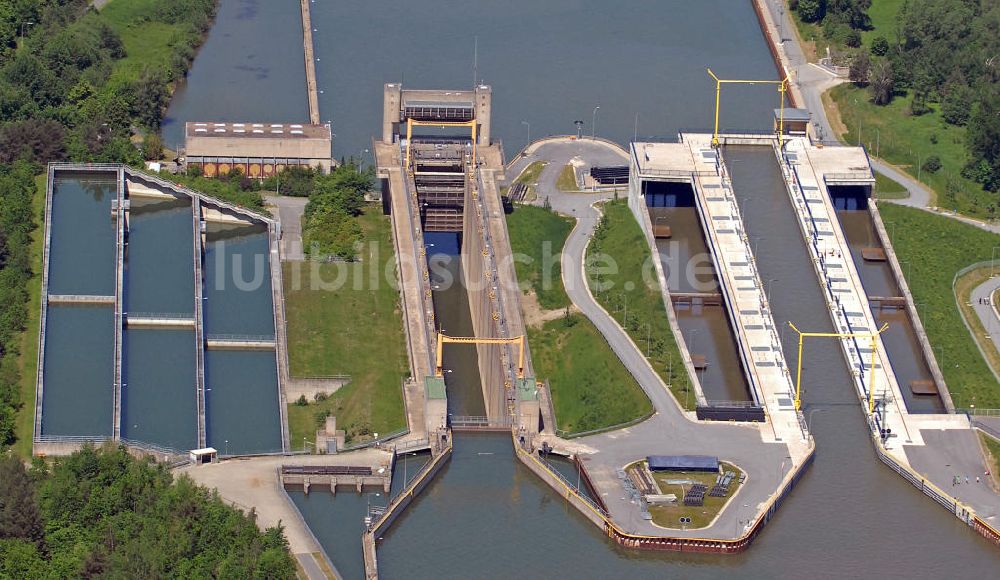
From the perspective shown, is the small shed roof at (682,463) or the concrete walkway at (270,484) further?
the small shed roof at (682,463)

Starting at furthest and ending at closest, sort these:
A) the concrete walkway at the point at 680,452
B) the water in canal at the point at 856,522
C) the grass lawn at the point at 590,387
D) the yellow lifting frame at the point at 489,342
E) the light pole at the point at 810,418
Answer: the yellow lifting frame at the point at 489,342 → the grass lawn at the point at 590,387 → the light pole at the point at 810,418 → the concrete walkway at the point at 680,452 → the water in canal at the point at 856,522

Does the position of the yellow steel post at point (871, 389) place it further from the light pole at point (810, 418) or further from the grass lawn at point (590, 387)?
the grass lawn at point (590, 387)

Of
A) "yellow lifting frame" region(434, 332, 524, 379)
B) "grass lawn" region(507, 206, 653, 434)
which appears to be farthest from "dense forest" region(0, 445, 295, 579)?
"grass lawn" region(507, 206, 653, 434)

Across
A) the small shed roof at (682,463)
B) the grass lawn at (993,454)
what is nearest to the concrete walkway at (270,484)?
the small shed roof at (682,463)

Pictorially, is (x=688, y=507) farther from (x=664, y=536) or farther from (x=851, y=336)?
(x=851, y=336)

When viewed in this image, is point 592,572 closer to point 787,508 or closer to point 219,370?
point 787,508

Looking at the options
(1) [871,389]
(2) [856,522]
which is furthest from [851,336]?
(2) [856,522]

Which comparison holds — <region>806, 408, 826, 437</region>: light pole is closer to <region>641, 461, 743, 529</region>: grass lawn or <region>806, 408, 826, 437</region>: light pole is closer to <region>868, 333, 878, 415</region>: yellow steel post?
<region>868, 333, 878, 415</region>: yellow steel post
